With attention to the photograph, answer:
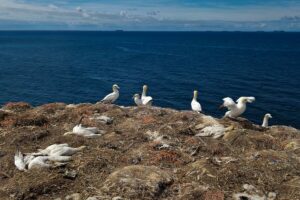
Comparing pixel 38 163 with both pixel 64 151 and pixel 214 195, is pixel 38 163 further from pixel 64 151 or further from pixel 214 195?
pixel 214 195

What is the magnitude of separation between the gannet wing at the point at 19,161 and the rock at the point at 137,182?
3.53m

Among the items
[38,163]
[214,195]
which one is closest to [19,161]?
[38,163]

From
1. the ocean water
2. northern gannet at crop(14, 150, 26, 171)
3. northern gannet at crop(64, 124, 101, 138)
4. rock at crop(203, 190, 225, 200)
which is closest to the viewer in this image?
rock at crop(203, 190, 225, 200)

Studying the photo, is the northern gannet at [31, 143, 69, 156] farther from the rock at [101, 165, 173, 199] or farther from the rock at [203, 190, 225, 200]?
the rock at [203, 190, 225, 200]

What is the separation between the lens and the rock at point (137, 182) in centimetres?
1341

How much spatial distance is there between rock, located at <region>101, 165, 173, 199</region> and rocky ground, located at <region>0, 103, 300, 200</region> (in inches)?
1.3

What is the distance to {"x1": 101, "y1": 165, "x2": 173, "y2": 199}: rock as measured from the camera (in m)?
13.4

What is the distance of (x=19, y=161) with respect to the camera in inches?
614

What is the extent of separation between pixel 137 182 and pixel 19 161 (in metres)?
4.96

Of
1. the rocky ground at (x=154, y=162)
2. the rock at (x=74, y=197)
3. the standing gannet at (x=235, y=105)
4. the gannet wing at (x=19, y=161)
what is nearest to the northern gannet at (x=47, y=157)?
the gannet wing at (x=19, y=161)

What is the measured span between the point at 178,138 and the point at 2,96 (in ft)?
201

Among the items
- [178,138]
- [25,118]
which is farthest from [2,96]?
[178,138]

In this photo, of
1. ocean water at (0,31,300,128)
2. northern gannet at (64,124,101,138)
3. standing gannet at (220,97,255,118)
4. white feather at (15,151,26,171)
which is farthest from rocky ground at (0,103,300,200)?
ocean water at (0,31,300,128)

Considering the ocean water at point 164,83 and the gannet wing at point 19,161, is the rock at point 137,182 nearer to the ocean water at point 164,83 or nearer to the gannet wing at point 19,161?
the gannet wing at point 19,161
